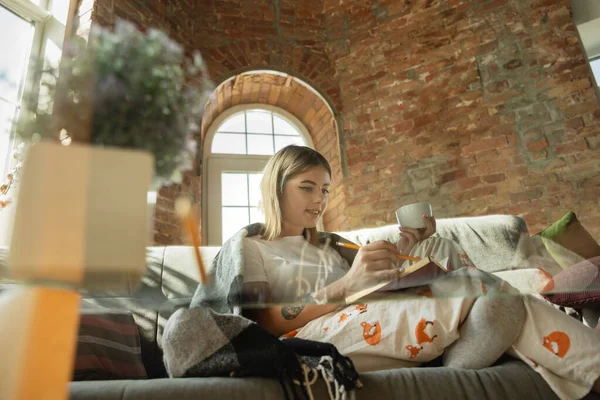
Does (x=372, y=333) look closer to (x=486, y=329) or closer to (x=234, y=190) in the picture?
(x=486, y=329)

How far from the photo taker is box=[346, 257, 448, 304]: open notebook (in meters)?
0.48

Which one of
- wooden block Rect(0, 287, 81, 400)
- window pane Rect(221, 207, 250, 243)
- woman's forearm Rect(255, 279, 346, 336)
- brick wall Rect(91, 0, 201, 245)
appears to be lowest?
woman's forearm Rect(255, 279, 346, 336)

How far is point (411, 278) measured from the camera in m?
0.49

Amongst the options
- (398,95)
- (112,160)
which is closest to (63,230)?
(112,160)

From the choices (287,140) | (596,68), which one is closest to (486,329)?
(287,140)

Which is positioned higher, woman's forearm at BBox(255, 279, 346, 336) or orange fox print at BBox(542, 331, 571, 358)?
woman's forearm at BBox(255, 279, 346, 336)

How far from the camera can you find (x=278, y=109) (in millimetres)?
2744

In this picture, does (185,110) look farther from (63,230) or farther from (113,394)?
(113,394)

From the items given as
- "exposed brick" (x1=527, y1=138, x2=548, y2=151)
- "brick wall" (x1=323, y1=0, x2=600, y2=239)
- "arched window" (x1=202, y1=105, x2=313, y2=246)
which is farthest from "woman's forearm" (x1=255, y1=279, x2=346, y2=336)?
"exposed brick" (x1=527, y1=138, x2=548, y2=151)

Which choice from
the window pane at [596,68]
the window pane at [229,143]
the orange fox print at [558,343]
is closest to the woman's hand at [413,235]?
the orange fox print at [558,343]

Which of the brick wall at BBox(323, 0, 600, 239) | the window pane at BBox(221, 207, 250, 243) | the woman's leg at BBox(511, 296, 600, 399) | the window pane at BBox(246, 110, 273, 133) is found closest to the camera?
the woman's leg at BBox(511, 296, 600, 399)

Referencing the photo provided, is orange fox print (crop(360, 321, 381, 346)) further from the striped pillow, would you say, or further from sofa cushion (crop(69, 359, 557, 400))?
the striped pillow

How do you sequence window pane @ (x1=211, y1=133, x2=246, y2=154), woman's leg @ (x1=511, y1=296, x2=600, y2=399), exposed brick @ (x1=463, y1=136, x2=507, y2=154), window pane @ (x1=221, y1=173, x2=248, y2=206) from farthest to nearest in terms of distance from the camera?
window pane @ (x1=211, y1=133, x2=246, y2=154) → exposed brick @ (x1=463, y1=136, x2=507, y2=154) → window pane @ (x1=221, y1=173, x2=248, y2=206) → woman's leg @ (x1=511, y1=296, x2=600, y2=399)

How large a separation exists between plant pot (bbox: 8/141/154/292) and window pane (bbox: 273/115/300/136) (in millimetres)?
2582
